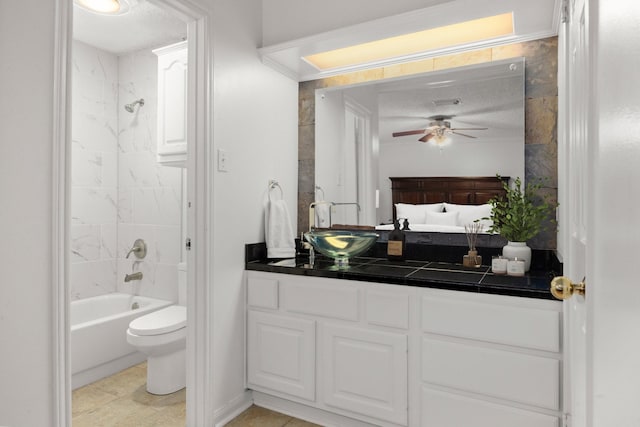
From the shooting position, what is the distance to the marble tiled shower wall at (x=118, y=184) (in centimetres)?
334

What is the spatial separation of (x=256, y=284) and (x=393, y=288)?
2.64ft

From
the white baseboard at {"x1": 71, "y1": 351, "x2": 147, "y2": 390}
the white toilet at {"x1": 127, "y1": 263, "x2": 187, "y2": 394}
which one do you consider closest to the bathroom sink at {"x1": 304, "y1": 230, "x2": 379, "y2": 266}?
the white toilet at {"x1": 127, "y1": 263, "x2": 187, "y2": 394}

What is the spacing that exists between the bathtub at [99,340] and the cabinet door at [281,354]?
43.6 inches

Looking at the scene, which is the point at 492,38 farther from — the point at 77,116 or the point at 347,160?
the point at 77,116

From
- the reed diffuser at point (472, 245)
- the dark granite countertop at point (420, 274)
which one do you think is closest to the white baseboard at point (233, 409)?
the dark granite countertop at point (420, 274)

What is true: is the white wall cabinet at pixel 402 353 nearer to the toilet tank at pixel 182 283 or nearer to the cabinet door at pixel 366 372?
the cabinet door at pixel 366 372

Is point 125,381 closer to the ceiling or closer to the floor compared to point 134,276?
closer to the floor

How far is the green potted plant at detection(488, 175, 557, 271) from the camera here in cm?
195

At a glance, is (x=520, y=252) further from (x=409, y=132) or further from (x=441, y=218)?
(x=409, y=132)

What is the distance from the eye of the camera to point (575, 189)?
1383mm

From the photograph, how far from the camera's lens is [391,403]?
1915 millimetres
